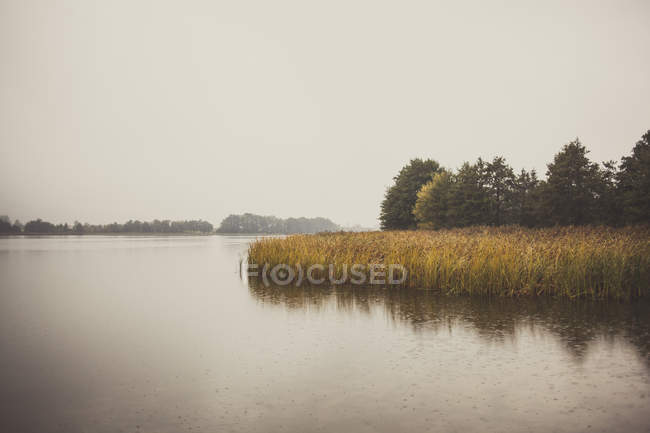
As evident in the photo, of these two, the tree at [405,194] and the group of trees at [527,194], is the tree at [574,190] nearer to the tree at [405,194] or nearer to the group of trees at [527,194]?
the group of trees at [527,194]

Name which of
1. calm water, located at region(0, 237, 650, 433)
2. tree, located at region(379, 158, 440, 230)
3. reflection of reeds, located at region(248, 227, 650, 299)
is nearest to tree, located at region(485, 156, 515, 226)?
tree, located at region(379, 158, 440, 230)

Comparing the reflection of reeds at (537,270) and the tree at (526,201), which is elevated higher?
the tree at (526,201)

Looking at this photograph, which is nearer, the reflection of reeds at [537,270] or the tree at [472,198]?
the reflection of reeds at [537,270]

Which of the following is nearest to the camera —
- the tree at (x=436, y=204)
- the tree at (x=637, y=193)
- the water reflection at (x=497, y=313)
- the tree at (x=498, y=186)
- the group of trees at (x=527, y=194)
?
the water reflection at (x=497, y=313)

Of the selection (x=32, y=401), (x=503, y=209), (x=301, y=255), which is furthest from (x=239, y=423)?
(x=503, y=209)

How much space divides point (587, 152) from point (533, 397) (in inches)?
1374

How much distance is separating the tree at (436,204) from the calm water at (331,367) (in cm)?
3533

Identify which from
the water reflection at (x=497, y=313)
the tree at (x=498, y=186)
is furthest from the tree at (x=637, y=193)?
the water reflection at (x=497, y=313)

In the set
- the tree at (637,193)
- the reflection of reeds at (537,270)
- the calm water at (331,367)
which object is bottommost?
the calm water at (331,367)

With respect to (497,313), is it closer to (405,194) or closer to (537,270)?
(537,270)

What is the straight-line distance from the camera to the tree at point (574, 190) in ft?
109

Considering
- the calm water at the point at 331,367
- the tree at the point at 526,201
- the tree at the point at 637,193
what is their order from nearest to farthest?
1. the calm water at the point at 331,367
2. the tree at the point at 637,193
3. the tree at the point at 526,201

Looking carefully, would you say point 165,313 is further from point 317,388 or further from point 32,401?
point 317,388

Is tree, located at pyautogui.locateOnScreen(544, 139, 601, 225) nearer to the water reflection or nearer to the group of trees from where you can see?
the group of trees
